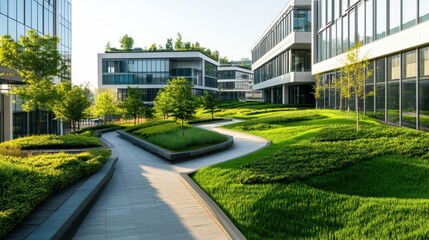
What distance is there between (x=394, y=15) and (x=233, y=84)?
10887 centimetres

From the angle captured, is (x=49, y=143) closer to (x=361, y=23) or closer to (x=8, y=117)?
(x=8, y=117)

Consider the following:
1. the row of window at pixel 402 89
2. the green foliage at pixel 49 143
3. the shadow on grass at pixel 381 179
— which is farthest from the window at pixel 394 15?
the green foliage at pixel 49 143

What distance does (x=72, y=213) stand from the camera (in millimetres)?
7629

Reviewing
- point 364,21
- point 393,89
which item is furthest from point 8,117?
point 364,21

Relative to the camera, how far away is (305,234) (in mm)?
7125

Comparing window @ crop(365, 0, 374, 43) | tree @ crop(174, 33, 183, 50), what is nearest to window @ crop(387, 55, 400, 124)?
window @ crop(365, 0, 374, 43)

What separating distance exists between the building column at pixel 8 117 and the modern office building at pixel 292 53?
31.9m

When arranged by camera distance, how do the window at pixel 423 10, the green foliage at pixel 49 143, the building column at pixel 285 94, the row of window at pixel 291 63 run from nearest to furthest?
1. the green foliage at pixel 49 143
2. the window at pixel 423 10
3. the row of window at pixel 291 63
4. the building column at pixel 285 94

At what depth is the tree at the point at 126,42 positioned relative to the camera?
8738 cm

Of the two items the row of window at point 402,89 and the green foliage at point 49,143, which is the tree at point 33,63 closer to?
the green foliage at point 49,143

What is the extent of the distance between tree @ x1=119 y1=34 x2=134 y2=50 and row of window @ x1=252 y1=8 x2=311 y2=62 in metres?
34.4

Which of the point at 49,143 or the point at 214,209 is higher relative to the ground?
the point at 49,143

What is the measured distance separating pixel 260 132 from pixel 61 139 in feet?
39.2

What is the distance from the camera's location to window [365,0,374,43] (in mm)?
27156
